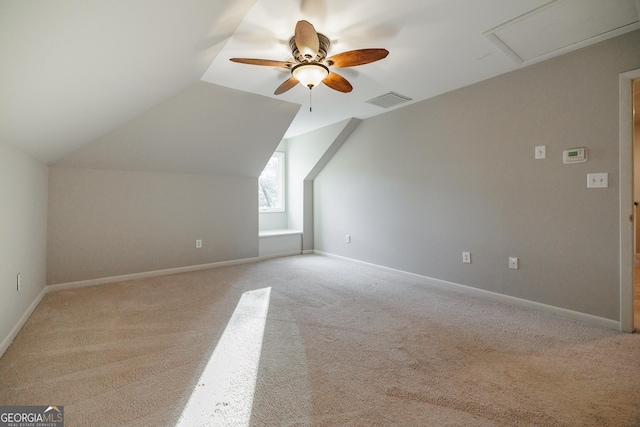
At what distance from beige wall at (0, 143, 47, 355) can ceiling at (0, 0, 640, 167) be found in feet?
0.57

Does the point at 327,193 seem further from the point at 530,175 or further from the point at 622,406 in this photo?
the point at 622,406

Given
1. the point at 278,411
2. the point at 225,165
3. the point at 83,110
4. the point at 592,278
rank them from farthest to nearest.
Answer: the point at 225,165
the point at 592,278
the point at 83,110
the point at 278,411

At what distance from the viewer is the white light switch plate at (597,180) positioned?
2.25 meters

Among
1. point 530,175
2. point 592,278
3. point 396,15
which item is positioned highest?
point 396,15

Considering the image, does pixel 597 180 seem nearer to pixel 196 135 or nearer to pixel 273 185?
pixel 196 135

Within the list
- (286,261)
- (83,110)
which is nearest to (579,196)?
(286,261)

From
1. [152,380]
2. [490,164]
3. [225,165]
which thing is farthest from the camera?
[225,165]

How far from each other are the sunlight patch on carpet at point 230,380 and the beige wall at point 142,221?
2123 millimetres

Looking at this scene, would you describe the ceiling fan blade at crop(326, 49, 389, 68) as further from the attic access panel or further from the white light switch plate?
the white light switch plate

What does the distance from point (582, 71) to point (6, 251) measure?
4.64 m

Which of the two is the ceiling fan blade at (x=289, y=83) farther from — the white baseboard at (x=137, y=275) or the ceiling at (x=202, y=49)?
the white baseboard at (x=137, y=275)

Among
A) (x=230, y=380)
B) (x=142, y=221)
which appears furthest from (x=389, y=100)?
(x=142, y=221)

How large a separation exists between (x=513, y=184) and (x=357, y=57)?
1.98m

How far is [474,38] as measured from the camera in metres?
2.20
